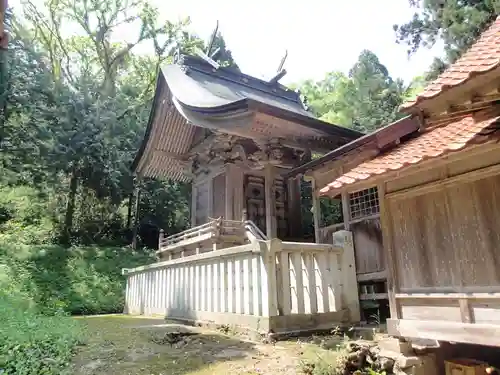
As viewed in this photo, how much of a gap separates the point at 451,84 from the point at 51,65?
28.6m

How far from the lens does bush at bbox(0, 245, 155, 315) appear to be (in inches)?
560

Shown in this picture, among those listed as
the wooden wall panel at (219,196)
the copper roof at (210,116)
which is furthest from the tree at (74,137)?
the wooden wall panel at (219,196)

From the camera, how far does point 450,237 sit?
166 inches

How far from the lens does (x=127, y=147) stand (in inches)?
822

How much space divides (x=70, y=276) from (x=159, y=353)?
1276 cm

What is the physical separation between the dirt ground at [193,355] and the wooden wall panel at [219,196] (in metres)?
6.57

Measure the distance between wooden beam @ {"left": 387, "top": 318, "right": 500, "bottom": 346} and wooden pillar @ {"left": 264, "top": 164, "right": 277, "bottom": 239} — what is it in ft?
22.4

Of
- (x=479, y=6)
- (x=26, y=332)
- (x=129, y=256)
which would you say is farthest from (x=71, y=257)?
(x=479, y=6)

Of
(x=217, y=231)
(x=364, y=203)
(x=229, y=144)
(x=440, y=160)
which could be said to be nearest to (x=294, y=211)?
(x=229, y=144)

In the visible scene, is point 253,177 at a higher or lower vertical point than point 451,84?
higher

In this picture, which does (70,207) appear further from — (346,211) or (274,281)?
(274,281)

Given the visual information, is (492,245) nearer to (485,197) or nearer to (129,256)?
(485,197)

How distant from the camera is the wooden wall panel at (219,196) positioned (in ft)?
41.1

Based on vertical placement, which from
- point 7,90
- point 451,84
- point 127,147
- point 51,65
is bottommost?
point 451,84
